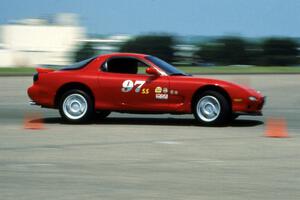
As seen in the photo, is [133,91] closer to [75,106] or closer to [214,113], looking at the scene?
[75,106]

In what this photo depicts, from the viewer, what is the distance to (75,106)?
13.4 metres

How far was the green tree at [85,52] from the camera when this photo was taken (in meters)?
39.2

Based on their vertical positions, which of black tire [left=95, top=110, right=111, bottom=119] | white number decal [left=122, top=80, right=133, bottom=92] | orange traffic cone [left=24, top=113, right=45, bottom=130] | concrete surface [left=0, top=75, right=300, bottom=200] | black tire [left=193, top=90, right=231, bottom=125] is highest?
white number decal [left=122, top=80, right=133, bottom=92]

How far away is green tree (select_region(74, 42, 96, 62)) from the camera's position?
3916 centimetres

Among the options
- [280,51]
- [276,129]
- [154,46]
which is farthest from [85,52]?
[276,129]

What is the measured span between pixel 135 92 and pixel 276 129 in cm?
275

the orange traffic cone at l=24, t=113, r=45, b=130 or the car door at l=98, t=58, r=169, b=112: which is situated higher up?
the car door at l=98, t=58, r=169, b=112

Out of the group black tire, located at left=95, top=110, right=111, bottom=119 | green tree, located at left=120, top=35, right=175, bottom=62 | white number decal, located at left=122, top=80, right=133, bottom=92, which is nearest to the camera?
white number decal, located at left=122, top=80, right=133, bottom=92

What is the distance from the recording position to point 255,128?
12812 millimetres

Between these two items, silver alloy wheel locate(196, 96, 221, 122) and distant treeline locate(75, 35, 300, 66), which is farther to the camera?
distant treeline locate(75, 35, 300, 66)

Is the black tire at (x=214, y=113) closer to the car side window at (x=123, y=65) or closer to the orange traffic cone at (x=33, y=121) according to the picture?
the car side window at (x=123, y=65)

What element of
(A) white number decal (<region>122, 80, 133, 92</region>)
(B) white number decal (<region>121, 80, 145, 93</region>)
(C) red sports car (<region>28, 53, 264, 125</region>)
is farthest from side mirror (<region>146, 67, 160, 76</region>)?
(A) white number decal (<region>122, 80, 133, 92</region>)

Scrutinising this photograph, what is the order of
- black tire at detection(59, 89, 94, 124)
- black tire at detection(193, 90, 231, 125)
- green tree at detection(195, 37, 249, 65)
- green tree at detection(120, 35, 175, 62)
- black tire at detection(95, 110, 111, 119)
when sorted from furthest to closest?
1. green tree at detection(195, 37, 249, 65)
2. green tree at detection(120, 35, 175, 62)
3. black tire at detection(95, 110, 111, 119)
4. black tire at detection(59, 89, 94, 124)
5. black tire at detection(193, 90, 231, 125)

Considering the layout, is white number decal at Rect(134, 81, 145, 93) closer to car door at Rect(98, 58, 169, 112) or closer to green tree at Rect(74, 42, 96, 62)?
car door at Rect(98, 58, 169, 112)
